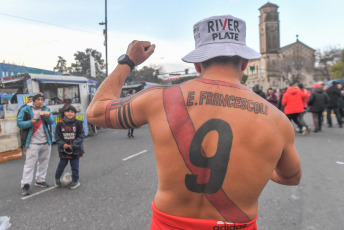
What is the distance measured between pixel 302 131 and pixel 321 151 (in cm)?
267

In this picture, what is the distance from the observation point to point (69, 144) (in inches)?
170

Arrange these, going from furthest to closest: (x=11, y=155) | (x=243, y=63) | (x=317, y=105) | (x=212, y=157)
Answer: (x=317, y=105), (x=11, y=155), (x=243, y=63), (x=212, y=157)

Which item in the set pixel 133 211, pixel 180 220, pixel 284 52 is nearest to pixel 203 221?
pixel 180 220

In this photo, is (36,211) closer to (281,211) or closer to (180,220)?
(180,220)

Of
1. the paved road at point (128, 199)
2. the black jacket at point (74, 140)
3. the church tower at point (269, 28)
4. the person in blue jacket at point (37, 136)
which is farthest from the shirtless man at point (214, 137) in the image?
the church tower at point (269, 28)

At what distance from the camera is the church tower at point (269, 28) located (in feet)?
185

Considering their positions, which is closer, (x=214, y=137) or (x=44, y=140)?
(x=214, y=137)

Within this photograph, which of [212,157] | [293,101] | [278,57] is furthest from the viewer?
[278,57]

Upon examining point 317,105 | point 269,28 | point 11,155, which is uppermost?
point 269,28

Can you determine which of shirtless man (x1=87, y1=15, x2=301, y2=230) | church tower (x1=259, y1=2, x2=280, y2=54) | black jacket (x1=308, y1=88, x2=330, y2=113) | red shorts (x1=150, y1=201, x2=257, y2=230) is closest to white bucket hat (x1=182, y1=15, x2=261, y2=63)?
shirtless man (x1=87, y1=15, x2=301, y2=230)

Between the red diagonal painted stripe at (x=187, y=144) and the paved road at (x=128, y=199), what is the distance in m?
1.94

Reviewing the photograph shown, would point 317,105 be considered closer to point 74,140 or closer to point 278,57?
point 74,140

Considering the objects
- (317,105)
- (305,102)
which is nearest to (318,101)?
(317,105)

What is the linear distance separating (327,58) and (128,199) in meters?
48.2
